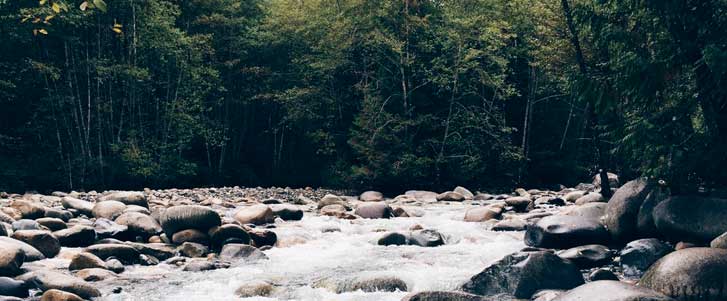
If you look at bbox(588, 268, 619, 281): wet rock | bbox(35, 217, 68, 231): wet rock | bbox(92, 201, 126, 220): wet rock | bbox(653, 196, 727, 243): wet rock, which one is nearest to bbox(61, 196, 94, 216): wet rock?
bbox(92, 201, 126, 220): wet rock

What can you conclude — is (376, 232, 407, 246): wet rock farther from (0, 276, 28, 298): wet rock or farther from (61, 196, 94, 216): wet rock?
(61, 196, 94, 216): wet rock

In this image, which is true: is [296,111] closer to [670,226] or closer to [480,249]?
[480,249]

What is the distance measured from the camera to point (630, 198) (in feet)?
30.5

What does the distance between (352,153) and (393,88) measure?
3.24 m

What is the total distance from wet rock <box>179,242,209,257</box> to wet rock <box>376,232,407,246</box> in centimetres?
276

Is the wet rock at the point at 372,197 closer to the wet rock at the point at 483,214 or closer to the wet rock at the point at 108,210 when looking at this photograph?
the wet rock at the point at 483,214

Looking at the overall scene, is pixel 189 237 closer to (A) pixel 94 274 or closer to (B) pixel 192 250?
(B) pixel 192 250

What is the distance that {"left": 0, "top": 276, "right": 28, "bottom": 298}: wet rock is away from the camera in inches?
248

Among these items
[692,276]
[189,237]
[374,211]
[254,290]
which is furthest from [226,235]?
[692,276]

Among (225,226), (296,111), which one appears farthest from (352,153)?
(225,226)

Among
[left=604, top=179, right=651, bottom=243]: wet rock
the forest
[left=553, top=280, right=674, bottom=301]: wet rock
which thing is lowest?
[left=553, top=280, right=674, bottom=301]: wet rock

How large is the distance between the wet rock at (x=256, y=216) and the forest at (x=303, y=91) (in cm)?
917

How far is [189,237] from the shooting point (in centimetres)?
962

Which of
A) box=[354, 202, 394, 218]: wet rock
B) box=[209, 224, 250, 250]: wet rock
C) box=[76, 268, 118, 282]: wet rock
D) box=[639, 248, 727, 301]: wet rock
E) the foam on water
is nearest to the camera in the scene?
box=[639, 248, 727, 301]: wet rock
